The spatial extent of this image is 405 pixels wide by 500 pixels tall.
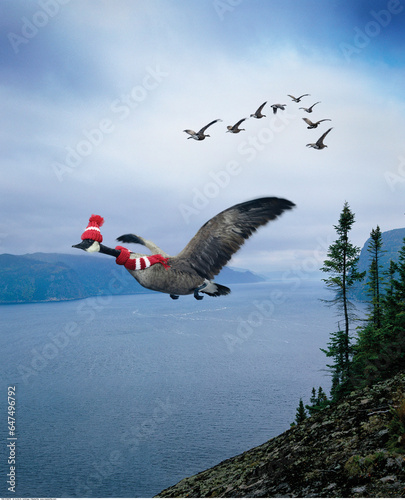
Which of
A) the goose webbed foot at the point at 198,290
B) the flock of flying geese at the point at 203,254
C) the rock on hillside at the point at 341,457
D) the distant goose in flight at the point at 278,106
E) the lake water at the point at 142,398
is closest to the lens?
the flock of flying geese at the point at 203,254

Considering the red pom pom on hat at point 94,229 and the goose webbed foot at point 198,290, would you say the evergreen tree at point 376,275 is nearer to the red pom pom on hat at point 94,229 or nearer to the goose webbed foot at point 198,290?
the goose webbed foot at point 198,290

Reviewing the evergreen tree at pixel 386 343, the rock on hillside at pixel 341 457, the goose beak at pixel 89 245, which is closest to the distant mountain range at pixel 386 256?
the evergreen tree at pixel 386 343

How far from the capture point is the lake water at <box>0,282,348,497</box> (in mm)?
52219

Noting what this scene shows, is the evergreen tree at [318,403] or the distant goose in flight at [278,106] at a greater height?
the distant goose in flight at [278,106]

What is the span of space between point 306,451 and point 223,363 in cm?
7481

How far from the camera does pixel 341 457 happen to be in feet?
26.5

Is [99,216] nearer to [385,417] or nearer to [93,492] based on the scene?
[385,417]

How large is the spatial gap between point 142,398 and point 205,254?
6953 cm

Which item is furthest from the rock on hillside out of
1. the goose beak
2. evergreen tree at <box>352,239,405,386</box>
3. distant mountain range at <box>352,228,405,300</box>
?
distant mountain range at <box>352,228,405,300</box>

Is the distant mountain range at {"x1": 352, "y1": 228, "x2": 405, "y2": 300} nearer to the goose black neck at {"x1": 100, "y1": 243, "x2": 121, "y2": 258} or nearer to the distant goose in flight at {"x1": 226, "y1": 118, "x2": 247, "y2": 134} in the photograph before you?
the distant goose in flight at {"x1": 226, "y1": 118, "x2": 247, "y2": 134}

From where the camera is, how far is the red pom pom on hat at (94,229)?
3.08 m

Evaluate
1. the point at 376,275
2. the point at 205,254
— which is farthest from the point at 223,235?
the point at 376,275

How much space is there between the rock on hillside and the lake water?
25824 mm

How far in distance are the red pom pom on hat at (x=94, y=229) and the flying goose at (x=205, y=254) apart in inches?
0.5
